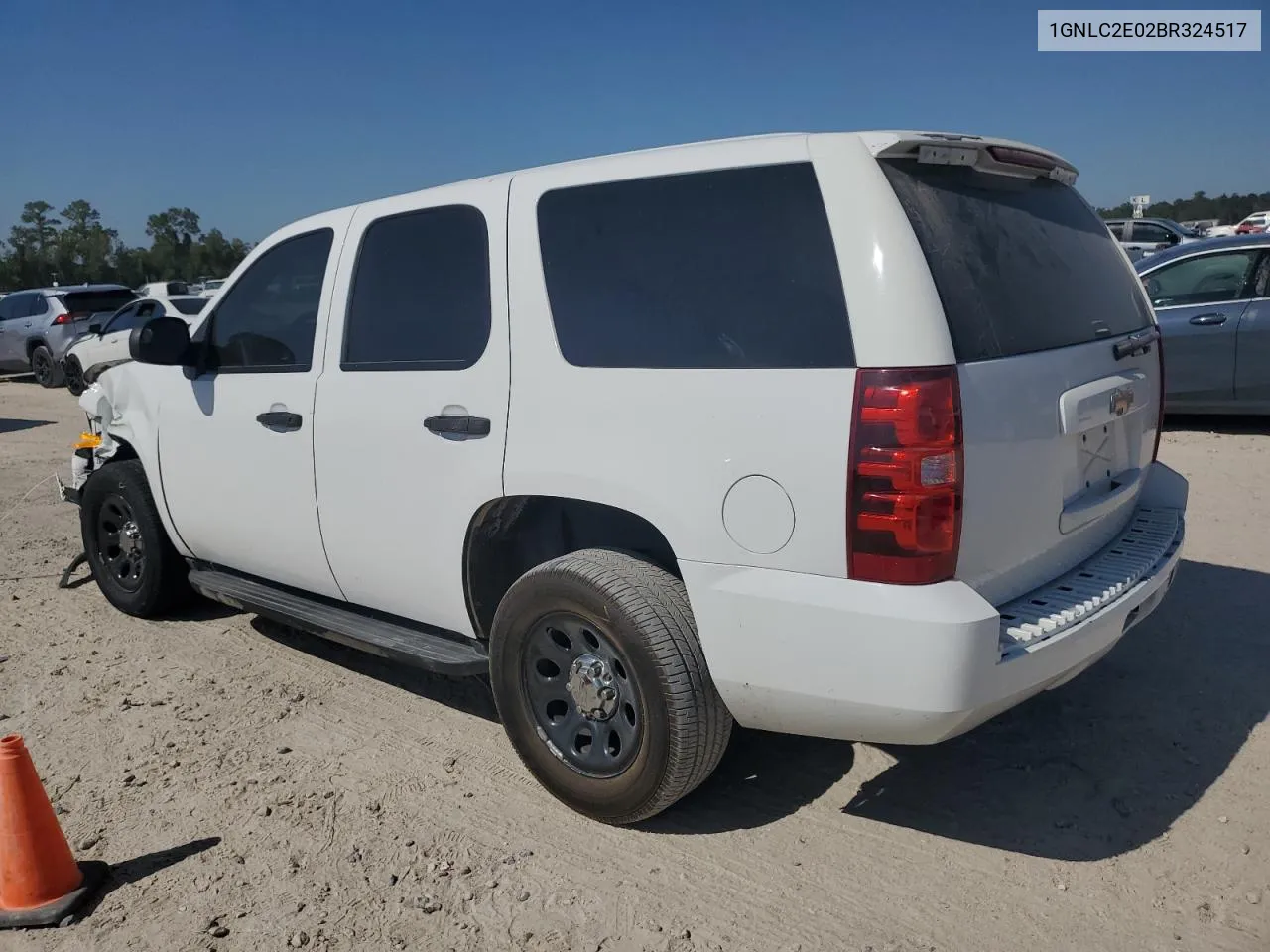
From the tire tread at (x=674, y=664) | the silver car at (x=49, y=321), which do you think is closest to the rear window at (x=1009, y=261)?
the tire tread at (x=674, y=664)

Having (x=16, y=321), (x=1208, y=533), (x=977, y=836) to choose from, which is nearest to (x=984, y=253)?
(x=977, y=836)

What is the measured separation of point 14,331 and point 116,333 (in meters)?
3.74

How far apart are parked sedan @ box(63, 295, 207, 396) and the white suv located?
1230cm

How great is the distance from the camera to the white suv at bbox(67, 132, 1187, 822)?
8.18 ft

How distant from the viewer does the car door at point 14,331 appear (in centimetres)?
1777

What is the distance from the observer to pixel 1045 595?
9.28 feet

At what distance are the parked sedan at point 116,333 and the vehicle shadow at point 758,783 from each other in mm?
13556

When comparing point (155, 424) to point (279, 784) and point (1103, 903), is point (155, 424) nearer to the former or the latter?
point (279, 784)

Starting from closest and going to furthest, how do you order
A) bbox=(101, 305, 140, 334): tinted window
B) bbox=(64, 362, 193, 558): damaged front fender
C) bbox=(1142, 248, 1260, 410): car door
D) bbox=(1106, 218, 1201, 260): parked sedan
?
bbox=(64, 362, 193, 558): damaged front fender < bbox=(1142, 248, 1260, 410): car door < bbox=(101, 305, 140, 334): tinted window < bbox=(1106, 218, 1201, 260): parked sedan

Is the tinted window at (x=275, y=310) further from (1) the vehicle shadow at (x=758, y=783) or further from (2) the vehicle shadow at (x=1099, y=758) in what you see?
(2) the vehicle shadow at (x=1099, y=758)

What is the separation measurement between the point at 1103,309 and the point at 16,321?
1934cm

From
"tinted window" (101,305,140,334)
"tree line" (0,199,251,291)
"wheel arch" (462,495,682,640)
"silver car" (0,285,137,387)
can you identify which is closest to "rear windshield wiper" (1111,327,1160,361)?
"wheel arch" (462,495,682,640)

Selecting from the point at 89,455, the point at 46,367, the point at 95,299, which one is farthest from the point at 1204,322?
the point at 46,367

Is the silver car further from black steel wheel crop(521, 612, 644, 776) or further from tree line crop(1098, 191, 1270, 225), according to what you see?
tree line crop(1098, 191, 1270, 225)
